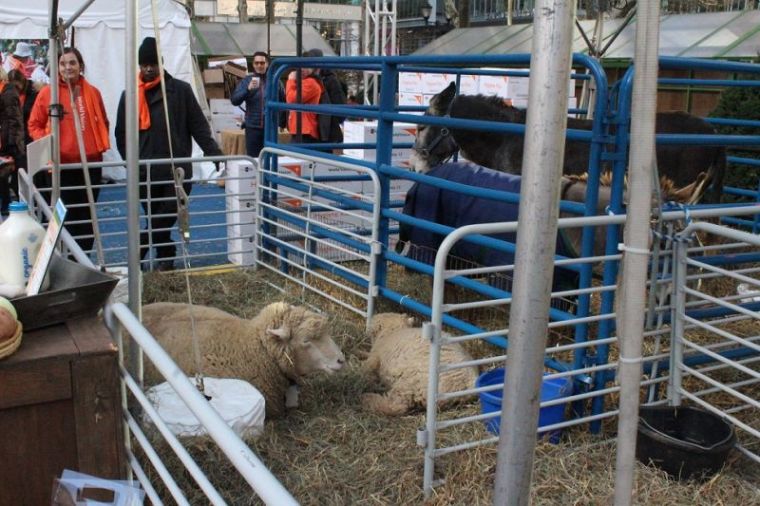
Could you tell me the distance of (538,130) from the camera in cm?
135

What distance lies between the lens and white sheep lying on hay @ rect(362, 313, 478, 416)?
12.7 feet

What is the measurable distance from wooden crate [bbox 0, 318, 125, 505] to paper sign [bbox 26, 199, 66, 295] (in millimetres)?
181

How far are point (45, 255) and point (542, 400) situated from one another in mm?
2270

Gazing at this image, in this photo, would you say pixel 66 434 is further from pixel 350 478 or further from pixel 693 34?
pixel 693 34

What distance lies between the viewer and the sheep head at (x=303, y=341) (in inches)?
148

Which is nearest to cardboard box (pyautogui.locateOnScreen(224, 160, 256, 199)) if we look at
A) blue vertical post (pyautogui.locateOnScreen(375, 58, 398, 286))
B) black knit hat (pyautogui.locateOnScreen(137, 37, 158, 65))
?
black knit hat (pyautogui.locateOnScreen(137, 37, 158, 65))

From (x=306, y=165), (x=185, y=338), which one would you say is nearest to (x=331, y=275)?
(x=306, y=165)

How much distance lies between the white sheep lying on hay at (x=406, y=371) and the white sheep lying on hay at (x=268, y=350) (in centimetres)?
32

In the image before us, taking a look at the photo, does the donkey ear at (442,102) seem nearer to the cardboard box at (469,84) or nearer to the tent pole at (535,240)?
the tent pole at (535,240)

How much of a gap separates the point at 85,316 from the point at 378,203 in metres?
2.89

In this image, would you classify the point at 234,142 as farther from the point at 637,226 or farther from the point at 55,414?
the point at 637,226

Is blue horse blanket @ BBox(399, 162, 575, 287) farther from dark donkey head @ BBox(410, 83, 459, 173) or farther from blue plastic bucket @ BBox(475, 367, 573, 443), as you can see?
dark donkey head @ BBox(410, 83, 459, 173)

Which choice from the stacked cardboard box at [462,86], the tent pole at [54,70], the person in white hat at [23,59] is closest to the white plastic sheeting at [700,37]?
the stacked cardboard box at [462,86]

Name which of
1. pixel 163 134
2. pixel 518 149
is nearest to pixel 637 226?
pixel 518 149
